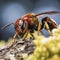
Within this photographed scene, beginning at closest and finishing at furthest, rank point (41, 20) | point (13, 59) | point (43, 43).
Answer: point (43, 43), point (13, 59), point (41, 20)

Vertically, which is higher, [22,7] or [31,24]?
[22,7]

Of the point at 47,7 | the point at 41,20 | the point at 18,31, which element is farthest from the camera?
the point at 47,7

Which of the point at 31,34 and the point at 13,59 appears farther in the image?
the point at 31,34

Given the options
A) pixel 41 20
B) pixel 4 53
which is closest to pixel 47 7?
pixel 41 20

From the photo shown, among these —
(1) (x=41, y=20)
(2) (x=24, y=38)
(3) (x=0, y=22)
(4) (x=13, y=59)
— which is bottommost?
(4) (x=13, y=59)

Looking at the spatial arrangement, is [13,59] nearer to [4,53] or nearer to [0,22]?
[4,53]

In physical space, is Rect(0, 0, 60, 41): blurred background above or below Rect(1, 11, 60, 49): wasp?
above

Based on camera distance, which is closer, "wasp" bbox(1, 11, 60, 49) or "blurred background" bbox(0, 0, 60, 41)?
"wasp" bbox(1, 11, 60, 49)

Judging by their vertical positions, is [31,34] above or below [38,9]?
below

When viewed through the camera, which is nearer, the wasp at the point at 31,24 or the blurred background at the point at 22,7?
the wasp at the point at 31,24

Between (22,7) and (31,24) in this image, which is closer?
(31,24)

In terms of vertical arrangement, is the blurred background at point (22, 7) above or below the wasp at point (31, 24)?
above
